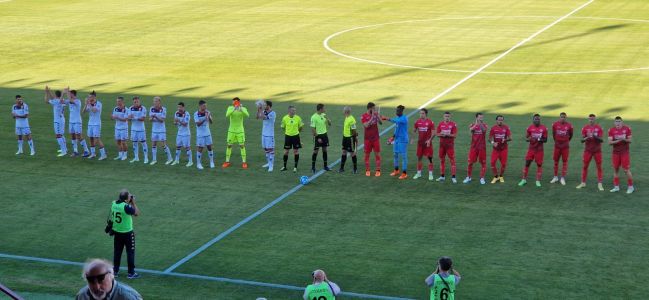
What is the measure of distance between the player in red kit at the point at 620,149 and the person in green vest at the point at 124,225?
12.0m

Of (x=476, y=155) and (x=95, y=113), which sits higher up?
(x=95, y=113)

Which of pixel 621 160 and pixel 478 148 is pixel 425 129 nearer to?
pixel 478 148

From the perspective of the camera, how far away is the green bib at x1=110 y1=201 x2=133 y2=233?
18375 millimetres

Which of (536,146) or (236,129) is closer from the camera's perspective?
(536,146)

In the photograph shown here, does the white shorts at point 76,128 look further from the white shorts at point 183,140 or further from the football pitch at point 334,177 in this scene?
the white shorts at point 183,140

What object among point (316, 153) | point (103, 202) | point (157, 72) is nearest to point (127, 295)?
point (103, 202)

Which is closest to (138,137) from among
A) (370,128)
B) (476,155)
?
(370,128)

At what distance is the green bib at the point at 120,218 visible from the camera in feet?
60.3

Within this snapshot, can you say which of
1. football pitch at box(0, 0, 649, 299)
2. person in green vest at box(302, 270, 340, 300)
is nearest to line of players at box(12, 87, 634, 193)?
football pitch at box(0, 0, 649, 299)

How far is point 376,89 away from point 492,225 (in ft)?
49.3

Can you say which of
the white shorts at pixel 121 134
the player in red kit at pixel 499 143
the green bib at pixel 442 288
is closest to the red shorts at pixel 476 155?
the player in red kit at pixel 499 143

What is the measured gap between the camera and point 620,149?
24.2 meters

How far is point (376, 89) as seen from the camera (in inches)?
1423

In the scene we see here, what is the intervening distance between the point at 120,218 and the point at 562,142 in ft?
38.8
